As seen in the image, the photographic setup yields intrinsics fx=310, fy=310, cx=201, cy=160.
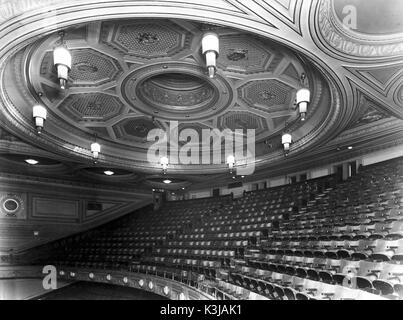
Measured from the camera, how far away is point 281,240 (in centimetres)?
823

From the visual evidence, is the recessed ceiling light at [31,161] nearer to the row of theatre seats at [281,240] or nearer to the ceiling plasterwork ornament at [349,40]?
the row of theatre seats at [281,240]

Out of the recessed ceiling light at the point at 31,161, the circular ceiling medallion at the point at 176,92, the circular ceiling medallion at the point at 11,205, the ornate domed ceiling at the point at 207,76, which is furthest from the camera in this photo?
the circular ceiling medallion at the point at 11,205

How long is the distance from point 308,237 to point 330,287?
3.70m

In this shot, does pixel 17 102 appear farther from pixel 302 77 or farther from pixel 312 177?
pixel 312 177

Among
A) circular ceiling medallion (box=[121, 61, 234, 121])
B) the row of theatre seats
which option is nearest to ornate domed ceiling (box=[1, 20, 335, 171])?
circular ceiling medallion (box=[121, 61, 234, 121])

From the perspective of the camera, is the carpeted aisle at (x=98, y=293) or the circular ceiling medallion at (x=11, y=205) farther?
the circular ceiling medallion at (x=11, y=205)

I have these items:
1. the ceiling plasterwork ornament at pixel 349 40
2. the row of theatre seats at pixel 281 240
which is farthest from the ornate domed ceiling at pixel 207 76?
the row of theatre seats at pixel 281 240

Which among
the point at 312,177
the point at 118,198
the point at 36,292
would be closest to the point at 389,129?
the point at 312,177

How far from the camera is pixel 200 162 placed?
497 inches

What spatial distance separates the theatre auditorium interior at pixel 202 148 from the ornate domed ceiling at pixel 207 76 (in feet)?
0.11

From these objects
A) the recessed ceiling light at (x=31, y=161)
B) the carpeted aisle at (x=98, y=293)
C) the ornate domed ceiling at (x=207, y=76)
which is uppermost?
the ornate domed ceiling at (x=207, y=76)

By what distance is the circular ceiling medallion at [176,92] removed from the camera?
22.1 feet

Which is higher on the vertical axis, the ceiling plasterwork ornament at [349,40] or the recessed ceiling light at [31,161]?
the ceiling plasterwork ornament at [349,40]

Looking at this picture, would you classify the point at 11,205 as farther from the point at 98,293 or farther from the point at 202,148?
the point at 202,148
